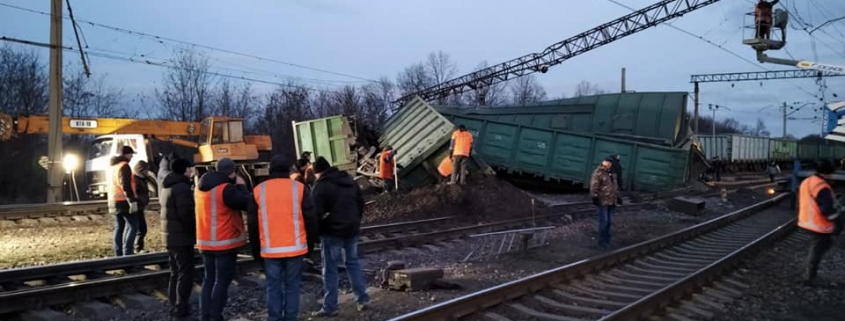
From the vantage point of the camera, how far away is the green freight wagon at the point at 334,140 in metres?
20.0

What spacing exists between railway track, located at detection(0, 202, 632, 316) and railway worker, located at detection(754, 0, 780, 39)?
966 centimetres

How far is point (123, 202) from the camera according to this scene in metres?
9.66

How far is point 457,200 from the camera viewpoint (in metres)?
15.4

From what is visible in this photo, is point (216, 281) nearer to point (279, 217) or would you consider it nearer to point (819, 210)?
point (279, 217)

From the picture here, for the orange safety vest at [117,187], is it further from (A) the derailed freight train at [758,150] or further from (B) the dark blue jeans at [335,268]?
(A) the derailed freight train at [758,150]

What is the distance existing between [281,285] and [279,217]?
0.75 m

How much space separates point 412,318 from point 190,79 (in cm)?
3904

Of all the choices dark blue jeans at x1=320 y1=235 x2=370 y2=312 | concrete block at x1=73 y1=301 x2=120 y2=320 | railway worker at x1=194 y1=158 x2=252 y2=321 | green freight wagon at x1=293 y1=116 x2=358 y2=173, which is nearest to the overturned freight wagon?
green freight wagon at x1=293 y1=116 x2=358 y2=173

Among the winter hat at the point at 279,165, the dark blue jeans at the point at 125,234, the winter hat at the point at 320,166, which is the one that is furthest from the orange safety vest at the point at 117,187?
the winter hat at the point at 279,165

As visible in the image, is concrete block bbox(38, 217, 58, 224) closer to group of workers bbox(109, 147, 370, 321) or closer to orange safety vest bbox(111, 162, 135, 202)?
orange safety vest bbox(111, 162, 135, 202)

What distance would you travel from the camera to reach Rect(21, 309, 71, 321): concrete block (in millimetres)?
6508

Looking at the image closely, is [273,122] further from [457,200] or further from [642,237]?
[642,237]

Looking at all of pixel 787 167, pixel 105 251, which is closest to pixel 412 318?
pixel 105 251

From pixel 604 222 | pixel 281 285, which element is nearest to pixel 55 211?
pixel 281 285
